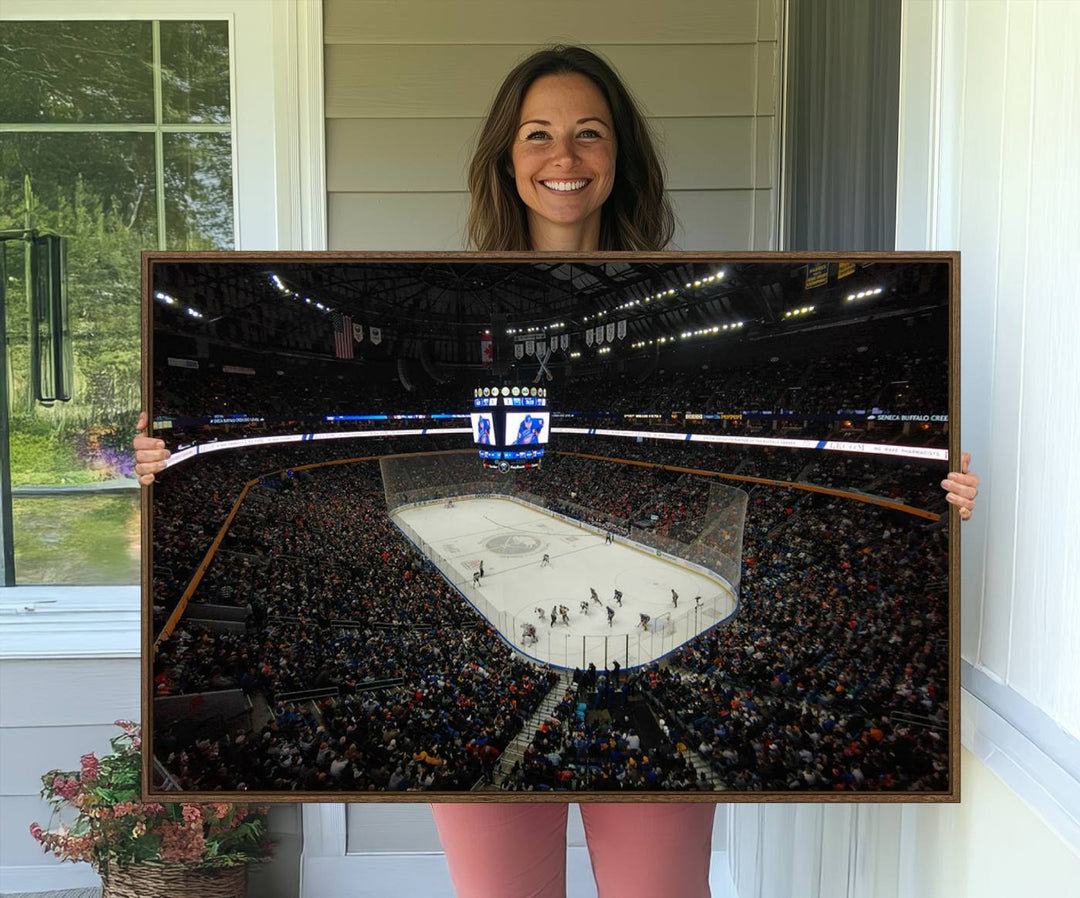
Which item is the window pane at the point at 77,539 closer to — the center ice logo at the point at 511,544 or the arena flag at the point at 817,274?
the center ice logo at the point at 511,544

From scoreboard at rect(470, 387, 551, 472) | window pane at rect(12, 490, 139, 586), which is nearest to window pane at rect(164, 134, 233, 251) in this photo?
window pane at rect(12, 490, 139, 586)

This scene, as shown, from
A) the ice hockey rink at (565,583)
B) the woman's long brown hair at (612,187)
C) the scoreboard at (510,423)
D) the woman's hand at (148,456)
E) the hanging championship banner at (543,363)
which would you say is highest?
the woman's long brown hair at (612,187)

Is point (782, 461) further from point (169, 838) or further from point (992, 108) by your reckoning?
point (169, 838)

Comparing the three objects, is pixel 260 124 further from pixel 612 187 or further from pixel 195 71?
pixel 612 187

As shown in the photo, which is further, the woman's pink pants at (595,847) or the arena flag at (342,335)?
the woman's pink pants at (595,847)

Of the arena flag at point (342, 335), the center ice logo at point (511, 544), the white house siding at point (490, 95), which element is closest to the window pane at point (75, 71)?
the white house siding at point (490, 95)

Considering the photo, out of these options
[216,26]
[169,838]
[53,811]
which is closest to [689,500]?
[169,838]

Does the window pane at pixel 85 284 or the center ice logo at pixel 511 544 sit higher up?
the window pane at pixel 85 284

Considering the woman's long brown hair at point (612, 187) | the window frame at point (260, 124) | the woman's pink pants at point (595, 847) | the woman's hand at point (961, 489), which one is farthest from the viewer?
the window frame at point (260, 124)

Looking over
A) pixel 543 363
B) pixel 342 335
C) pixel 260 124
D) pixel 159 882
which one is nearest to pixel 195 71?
pixel 260 124
